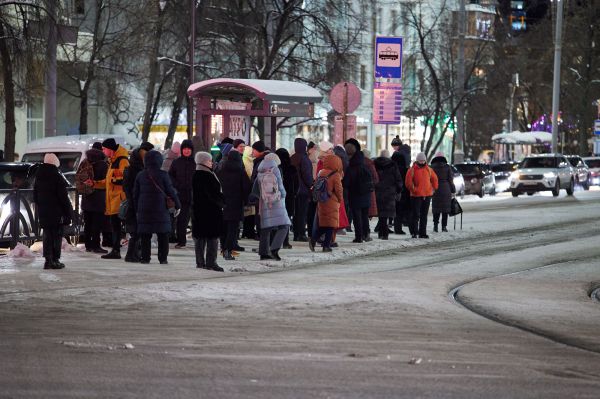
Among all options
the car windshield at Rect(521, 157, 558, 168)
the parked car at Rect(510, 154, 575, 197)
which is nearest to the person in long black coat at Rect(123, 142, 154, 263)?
the parked car at Rect(510, 154, 575, 197)

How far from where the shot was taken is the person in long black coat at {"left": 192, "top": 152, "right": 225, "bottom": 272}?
60.9 feet

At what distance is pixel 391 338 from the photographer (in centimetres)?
1202

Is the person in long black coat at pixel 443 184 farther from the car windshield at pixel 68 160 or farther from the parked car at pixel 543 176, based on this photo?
the parked car at pixel 543 176

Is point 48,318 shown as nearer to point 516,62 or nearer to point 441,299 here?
point 441,299

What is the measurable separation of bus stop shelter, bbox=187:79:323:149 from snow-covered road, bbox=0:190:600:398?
5.38 metres

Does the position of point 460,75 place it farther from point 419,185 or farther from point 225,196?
point 225,196

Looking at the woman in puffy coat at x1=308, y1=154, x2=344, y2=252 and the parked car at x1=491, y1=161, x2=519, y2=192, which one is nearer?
the woman in puffy coat at x1=308, y1=154, x2=344, y2=252

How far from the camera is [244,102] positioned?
2792 centimetres

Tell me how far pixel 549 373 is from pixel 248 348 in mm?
2418

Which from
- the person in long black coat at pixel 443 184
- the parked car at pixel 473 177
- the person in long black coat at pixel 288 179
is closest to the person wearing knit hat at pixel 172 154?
the person in long black coat at pixel 288 179

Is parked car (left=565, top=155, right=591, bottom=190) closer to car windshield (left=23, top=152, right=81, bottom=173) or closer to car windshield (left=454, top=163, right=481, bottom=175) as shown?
car windshield (left=454, top=163, right=481, bottom=175)

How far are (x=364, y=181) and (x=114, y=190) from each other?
17.2 ft

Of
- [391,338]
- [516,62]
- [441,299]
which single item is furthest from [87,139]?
[516,62]

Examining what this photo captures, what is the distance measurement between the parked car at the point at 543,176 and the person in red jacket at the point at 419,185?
2537cm
